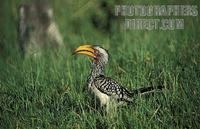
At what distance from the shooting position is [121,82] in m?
8.74

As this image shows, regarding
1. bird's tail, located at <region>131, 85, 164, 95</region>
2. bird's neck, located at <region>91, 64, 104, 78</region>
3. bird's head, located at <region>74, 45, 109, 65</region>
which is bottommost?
bird's tail, located at <region>131, 85, 164, 95</region>

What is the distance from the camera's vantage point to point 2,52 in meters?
12.9

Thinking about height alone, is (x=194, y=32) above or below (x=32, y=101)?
above

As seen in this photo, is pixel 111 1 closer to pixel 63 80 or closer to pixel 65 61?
pixel 65 61

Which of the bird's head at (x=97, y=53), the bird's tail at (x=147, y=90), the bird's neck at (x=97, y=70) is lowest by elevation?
the bird's tail at (x=147, y=90)

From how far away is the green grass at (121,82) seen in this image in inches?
292

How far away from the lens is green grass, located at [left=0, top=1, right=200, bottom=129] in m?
7.42

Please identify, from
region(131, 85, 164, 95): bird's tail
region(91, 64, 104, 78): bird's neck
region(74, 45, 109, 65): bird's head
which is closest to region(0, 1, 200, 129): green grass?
region(131, 85, 164, 95): bird's tail

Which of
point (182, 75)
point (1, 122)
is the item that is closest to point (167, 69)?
point (182, 75)

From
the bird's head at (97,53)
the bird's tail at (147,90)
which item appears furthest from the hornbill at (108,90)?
the bird's head at (97,53)

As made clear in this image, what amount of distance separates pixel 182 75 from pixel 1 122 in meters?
2.33

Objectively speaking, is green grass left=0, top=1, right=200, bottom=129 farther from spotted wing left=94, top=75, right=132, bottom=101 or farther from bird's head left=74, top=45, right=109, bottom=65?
bird's head left=74, top=45, right=109, bottom=65

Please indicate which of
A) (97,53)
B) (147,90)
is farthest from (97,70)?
(147,90)

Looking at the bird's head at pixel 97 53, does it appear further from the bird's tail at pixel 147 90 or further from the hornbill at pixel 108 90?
the bird's tail at pixel 147 90
